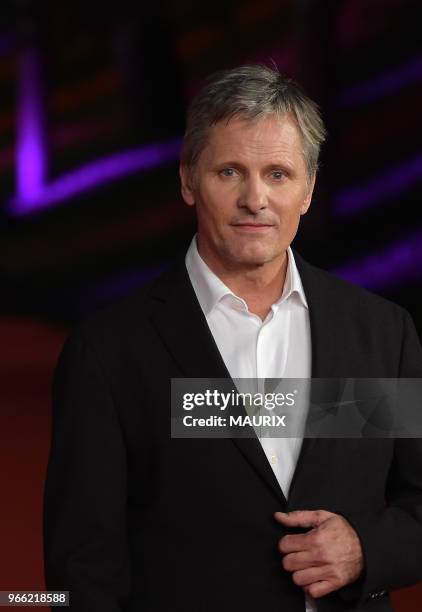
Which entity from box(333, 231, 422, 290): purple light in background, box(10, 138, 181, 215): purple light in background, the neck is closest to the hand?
the neck

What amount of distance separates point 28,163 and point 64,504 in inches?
197

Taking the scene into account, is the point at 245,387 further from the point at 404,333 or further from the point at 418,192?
the point at 418,192

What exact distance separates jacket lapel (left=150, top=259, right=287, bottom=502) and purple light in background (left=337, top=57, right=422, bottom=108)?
4.11m

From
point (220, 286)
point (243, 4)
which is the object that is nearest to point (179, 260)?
point (220, 286)

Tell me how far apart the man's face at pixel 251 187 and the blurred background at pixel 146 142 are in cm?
330

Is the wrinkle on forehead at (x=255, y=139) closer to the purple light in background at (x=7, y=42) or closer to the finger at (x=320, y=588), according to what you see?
the finger at (x=320, y=588)

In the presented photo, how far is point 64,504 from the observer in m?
1.55

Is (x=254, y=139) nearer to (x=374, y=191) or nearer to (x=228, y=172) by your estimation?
(x=228, y=172)

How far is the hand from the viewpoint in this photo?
153cm

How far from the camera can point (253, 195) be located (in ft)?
5.25

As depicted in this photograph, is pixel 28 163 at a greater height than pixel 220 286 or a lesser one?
greater

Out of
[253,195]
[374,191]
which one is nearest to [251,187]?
[253,195]

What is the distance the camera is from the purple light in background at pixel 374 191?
5.59 metres

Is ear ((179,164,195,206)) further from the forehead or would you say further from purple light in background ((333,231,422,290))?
purple light in background ((333,231,422,290))
